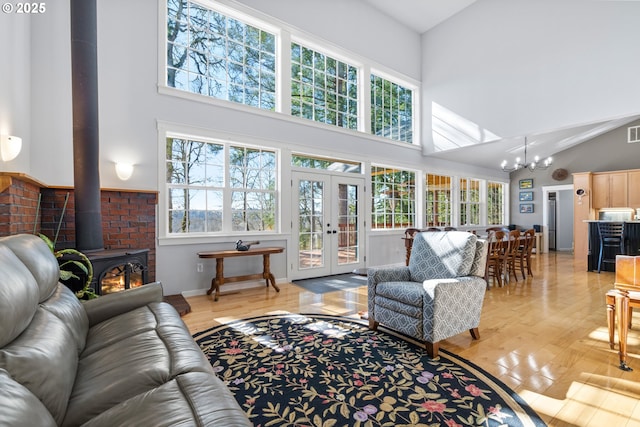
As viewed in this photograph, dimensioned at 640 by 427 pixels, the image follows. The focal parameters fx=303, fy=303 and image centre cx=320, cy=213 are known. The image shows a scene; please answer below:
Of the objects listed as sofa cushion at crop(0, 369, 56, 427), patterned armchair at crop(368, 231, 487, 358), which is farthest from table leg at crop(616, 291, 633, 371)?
sofa cushion at crop(0, 369, 56, 427)

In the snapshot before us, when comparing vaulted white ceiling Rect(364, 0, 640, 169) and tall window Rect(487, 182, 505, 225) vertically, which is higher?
vaulted white ceiling Rect(364, 0, 640, 169)

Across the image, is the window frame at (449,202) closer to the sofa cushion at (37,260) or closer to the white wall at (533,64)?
the white wall at (533,64)

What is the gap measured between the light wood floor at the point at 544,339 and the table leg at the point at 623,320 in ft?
0.23

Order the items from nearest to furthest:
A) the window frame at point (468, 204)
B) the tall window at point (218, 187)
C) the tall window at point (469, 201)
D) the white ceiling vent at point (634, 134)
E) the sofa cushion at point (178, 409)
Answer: the sofa cushion at point (178, 409), the tall window at point (218, 187), the white ceiling vent at point (634, 134), the window frame at point (468, 204), the tall window at point (469, 201)

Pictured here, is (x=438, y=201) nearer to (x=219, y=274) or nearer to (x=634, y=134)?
(x=634, y=134)

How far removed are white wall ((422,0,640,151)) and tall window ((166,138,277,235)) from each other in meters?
4.55

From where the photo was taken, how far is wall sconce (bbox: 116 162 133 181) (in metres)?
3.84

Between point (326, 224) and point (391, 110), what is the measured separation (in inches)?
133

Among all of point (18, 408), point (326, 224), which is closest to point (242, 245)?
point (326, 224)

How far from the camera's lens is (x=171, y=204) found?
4.33 meters

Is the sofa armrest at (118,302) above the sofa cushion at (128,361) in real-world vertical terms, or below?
above

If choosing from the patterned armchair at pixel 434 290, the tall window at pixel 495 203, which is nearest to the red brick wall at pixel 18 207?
the patterned armchair at pixel 434 290

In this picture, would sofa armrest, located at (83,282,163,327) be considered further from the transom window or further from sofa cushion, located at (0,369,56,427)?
the transom window

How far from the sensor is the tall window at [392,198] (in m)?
6.80
